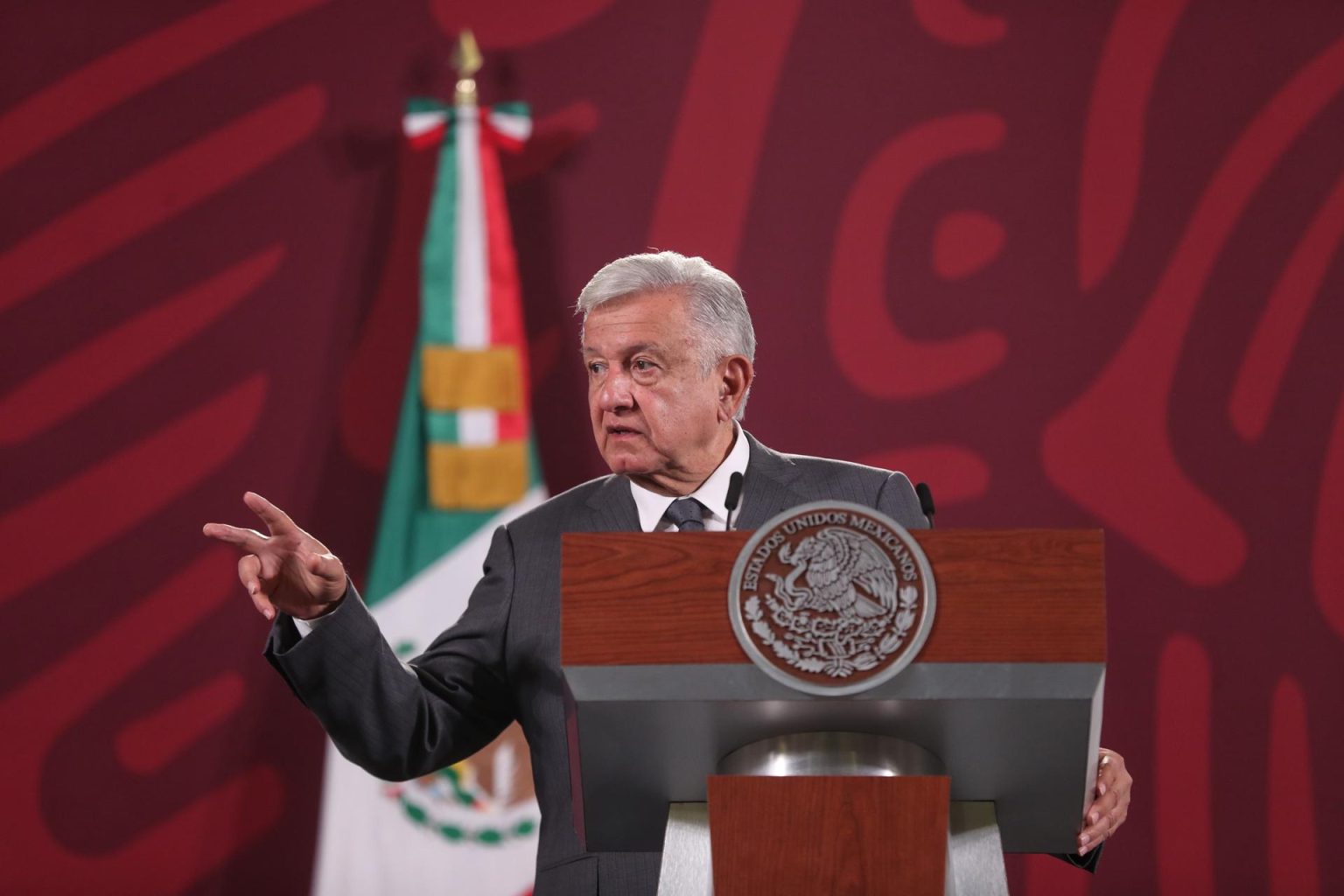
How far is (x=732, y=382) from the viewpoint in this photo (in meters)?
2.17

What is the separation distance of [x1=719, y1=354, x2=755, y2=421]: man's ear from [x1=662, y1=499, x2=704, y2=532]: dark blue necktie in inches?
6.2

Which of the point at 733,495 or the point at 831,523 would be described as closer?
the point at 831,523

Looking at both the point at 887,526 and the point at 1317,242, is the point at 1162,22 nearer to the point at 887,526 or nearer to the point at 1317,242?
the point at 1317,242

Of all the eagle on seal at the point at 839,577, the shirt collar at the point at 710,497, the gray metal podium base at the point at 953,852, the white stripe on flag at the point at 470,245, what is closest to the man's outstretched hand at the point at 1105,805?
the gray metal podium base at the point at 953,852

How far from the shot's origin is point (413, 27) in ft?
12.4

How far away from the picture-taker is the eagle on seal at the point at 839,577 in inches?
50.9

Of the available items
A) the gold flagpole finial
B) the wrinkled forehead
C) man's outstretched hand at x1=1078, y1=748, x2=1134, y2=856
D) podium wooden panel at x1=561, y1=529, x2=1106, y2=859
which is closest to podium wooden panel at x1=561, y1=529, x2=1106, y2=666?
podium wooden panel at x1=561, y1=529, x2=1106, y2=859

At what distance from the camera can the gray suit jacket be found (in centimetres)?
168

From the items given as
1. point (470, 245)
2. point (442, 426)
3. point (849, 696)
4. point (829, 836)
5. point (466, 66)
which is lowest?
point (829, 836)

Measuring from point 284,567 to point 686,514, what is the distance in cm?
63

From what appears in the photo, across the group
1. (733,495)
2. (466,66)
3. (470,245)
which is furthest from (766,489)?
(466,66)

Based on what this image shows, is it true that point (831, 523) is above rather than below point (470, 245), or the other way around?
below

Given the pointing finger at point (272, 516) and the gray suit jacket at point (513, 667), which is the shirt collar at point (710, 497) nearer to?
the gray suit jacket at point (513, 667)

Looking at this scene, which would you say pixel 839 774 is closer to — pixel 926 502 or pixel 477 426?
pixel 926 502
